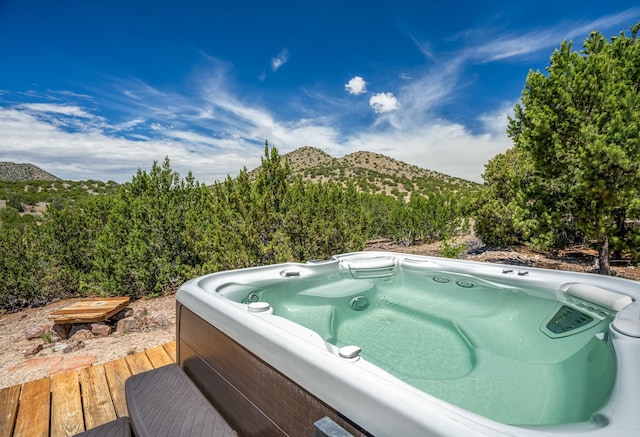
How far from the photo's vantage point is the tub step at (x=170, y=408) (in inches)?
43.9

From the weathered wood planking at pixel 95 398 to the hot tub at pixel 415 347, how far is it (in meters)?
0.56

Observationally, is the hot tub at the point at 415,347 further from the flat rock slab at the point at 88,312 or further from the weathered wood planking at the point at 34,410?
the flat rock slab at the point at 88,312

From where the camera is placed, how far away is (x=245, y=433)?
1.22 meters

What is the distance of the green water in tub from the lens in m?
1.31

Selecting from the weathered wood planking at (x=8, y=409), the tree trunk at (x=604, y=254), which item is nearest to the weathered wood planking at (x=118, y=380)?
the weathered wood planking at (x=8, y=409)

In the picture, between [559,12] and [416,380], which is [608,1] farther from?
[416,380]

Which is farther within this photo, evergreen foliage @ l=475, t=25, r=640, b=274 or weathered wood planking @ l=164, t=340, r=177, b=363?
evergreen foliage @ l=475, t=25, r=640, b=274

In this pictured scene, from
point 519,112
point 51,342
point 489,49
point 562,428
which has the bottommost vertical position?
point 51,342

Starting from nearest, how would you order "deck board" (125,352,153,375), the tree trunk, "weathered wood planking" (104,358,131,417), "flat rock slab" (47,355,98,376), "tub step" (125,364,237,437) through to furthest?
"tub step" (125,364,237,437), "weathered wood planking" (104,358,131,417), "deck board" (125,352,153,375), "flat rock slab" (47,355,98,376), the tree trunk

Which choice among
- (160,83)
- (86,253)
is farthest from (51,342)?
(160,83)

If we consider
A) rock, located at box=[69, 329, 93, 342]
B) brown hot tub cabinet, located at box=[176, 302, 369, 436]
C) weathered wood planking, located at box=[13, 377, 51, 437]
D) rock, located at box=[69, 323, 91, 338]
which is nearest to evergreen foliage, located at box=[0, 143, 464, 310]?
rock, located at box=[69, 323, 91, 338]

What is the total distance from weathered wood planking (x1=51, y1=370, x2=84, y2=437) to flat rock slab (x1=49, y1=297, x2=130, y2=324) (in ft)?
3.73

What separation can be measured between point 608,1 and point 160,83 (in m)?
7.98

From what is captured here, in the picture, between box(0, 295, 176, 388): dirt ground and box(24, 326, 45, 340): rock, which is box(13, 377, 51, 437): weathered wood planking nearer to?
box(0, 295, 176, 388): dirt ground
